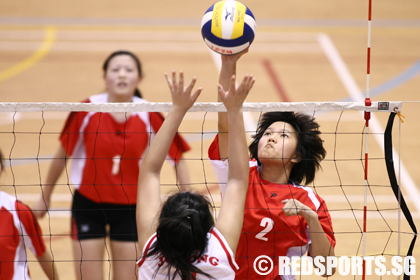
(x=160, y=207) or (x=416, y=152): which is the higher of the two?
(x=416, y=152)

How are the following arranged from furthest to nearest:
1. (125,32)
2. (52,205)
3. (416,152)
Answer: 1. (125,32)
2. (416,152)
3. (52,205)

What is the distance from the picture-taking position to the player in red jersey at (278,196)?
258 centimetres

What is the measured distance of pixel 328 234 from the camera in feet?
8.73

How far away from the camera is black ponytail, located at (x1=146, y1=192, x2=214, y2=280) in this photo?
1938 millimetres

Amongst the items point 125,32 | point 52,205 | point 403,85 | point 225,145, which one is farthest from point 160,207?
point 125,32

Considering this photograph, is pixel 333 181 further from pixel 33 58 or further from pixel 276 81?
pixel 33 58

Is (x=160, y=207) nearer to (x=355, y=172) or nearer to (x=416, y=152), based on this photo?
(x=355, y=172)

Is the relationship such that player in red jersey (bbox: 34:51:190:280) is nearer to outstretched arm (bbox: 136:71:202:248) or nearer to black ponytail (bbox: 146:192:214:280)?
outstretched arm (bbox: 136:71:202:248)

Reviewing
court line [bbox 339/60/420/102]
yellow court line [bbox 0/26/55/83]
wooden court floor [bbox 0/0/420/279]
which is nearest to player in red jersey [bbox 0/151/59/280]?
wooden court floor [bbox 0/0/420/279]

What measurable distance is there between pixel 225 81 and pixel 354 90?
669 cm

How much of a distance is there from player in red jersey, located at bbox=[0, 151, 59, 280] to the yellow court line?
7201 mm

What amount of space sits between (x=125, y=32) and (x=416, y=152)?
7072mm

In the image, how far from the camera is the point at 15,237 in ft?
9.64

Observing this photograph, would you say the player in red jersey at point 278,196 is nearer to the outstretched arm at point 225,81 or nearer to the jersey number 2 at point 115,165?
the outstretched arm at point 225,81
